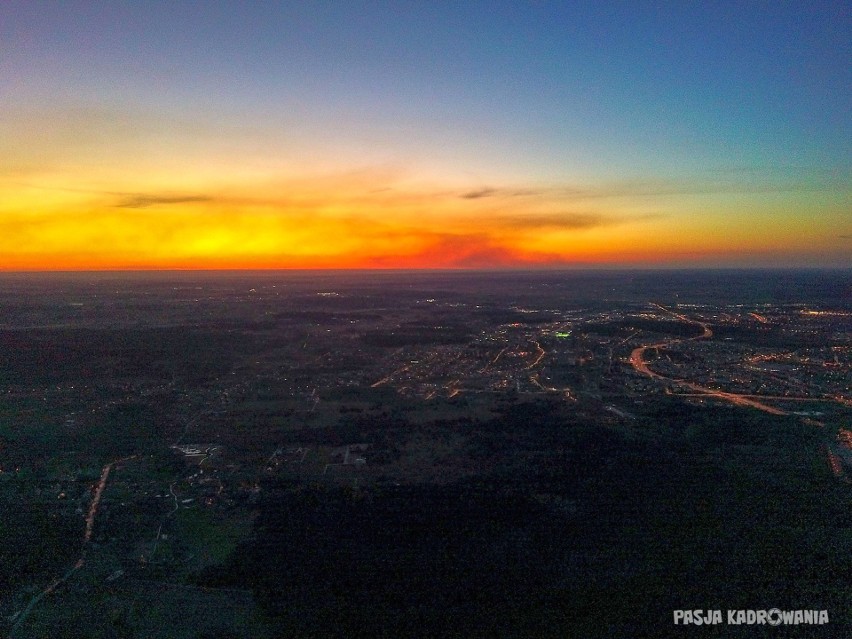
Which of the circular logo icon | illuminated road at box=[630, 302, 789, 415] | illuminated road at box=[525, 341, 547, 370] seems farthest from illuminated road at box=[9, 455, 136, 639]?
illuminated road at box=[630, 302, 789, 415]

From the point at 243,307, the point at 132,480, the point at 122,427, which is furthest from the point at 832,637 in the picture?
the point at 243,307

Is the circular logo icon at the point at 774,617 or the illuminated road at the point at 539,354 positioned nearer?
the circular logo icon at the point at 774,617

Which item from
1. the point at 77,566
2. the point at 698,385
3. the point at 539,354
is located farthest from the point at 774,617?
the point at 539,354

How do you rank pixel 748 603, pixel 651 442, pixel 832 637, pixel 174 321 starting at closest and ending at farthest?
pixel 832 637 → pixel 748 603 → pixel 651 442 → pixel 174 321

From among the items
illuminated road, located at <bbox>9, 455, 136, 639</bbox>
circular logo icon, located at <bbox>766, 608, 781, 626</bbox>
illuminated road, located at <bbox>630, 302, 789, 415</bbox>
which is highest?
illuminated road, located at <bbox>630, 302, 789, 415</bbox>

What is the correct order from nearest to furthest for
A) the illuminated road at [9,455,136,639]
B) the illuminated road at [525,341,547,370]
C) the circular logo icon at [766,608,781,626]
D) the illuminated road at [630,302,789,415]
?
the circular logo icon at [766,608,781,626]
the illuminated road at [9,455,136,639]
the illuminated road at [630,302,789,415]
the illuminated road at [525,341,547,370]

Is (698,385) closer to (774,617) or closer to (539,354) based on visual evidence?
(539,354)

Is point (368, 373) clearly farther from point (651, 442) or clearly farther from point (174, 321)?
point (174, 321)

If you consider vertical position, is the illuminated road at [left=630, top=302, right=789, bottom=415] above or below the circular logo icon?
A: above

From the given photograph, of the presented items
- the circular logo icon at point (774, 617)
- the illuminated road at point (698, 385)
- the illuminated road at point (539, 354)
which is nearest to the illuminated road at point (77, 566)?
the circular logo icon at point (774, 617)

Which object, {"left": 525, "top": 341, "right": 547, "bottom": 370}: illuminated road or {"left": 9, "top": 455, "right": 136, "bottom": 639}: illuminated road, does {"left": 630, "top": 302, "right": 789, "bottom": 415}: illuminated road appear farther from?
{"left": 9, "top": 455, "right": 136, "bottom": 639}: illuminated road

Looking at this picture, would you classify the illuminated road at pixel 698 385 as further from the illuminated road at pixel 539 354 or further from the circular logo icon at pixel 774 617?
the circular logo icon at pixel 774 617
